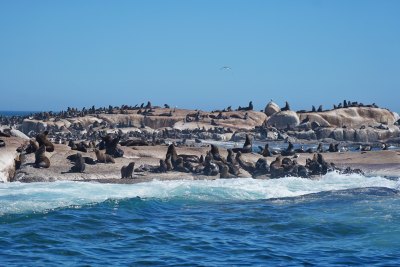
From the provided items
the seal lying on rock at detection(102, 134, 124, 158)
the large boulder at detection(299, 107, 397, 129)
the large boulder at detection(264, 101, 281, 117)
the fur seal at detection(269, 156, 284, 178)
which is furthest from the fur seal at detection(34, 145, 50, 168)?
the large boulder at detection(264, 101, 281, 117)

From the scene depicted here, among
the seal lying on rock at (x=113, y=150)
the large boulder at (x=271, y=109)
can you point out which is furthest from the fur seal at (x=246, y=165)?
the large boulder at (x=271, y=109)

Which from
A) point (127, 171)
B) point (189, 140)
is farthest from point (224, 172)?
point (189, 140)

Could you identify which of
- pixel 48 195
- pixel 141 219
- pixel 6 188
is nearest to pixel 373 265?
pixel 141 219

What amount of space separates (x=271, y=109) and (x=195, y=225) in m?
42.6

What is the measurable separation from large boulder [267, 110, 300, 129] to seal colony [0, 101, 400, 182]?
0.25ft

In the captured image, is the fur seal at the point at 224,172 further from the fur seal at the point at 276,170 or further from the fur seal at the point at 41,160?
the fur seal at the point at 41,160

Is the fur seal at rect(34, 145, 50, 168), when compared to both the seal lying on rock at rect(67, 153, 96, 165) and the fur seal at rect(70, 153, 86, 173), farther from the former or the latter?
the seal lying on rock at rect(67, 153, 96, 165)

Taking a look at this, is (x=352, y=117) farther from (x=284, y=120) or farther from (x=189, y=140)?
(x=189, y=140)

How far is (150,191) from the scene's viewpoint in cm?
1777

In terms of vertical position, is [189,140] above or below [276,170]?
above

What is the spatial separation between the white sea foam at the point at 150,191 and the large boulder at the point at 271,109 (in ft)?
111

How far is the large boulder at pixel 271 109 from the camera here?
55.2 m

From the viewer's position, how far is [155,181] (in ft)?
65.1

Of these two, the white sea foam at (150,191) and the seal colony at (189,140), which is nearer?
the white sea foam at (150,191)
